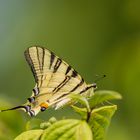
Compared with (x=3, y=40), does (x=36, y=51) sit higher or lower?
higher

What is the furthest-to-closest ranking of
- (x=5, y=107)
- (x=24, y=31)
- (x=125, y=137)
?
(x=24, y=31) → (x=125, y=137) → (x=5, y=107)

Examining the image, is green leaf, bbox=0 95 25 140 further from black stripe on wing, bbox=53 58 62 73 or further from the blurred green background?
black stripe on wing, bbox=53 58 62 73

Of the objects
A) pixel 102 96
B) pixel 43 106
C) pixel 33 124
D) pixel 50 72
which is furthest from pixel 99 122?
pixel 50 72

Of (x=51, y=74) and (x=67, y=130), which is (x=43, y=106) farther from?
(x=67, y=130)

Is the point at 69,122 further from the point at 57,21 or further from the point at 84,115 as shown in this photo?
the point at 57,21

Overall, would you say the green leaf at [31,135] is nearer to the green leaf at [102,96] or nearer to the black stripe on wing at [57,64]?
the green leaf at [102,96]

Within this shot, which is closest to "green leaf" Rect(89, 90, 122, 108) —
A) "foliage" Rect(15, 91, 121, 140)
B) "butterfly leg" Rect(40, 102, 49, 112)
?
"foliage" Rect(15, 91, 121, 140)

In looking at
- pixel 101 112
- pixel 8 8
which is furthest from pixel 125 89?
pixel 8 8

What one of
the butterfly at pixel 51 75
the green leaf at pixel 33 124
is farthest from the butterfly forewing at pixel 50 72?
the green leaf at pixel 33 124
